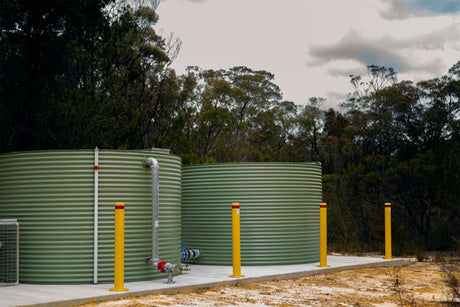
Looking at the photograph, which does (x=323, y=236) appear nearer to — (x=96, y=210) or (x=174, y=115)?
(x=96, y=210)

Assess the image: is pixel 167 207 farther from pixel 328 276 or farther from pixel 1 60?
pixel 1 60

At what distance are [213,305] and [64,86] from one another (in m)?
13.5

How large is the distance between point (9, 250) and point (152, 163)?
249cm

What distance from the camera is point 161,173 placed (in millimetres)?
8727

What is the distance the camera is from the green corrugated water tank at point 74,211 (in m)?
7.99

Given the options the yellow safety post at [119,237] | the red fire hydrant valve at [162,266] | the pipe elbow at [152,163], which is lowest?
the red fire hydrant valve at [162,266]

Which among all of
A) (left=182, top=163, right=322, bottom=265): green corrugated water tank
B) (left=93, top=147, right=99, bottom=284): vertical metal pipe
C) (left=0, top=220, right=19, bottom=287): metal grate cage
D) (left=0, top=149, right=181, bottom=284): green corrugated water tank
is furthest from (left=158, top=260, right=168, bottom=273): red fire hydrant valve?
(left=182, top=163, right=322, bottom=265): green corrugated water tank

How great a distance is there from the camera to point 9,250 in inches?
322

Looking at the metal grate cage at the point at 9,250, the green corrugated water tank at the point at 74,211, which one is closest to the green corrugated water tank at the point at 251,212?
the green corrugated water tank at the point at 74,211

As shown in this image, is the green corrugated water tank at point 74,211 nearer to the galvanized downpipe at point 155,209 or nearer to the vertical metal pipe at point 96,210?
the vertical metal pipe at point 96,210

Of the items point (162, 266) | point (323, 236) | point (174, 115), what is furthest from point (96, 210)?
point (174, 115)

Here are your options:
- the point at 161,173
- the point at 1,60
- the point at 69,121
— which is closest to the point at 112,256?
the point at 161,173

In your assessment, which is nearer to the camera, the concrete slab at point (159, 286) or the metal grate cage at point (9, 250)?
the concrete slab at point (159, 286)

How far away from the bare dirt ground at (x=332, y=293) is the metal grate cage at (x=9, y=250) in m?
2.11
